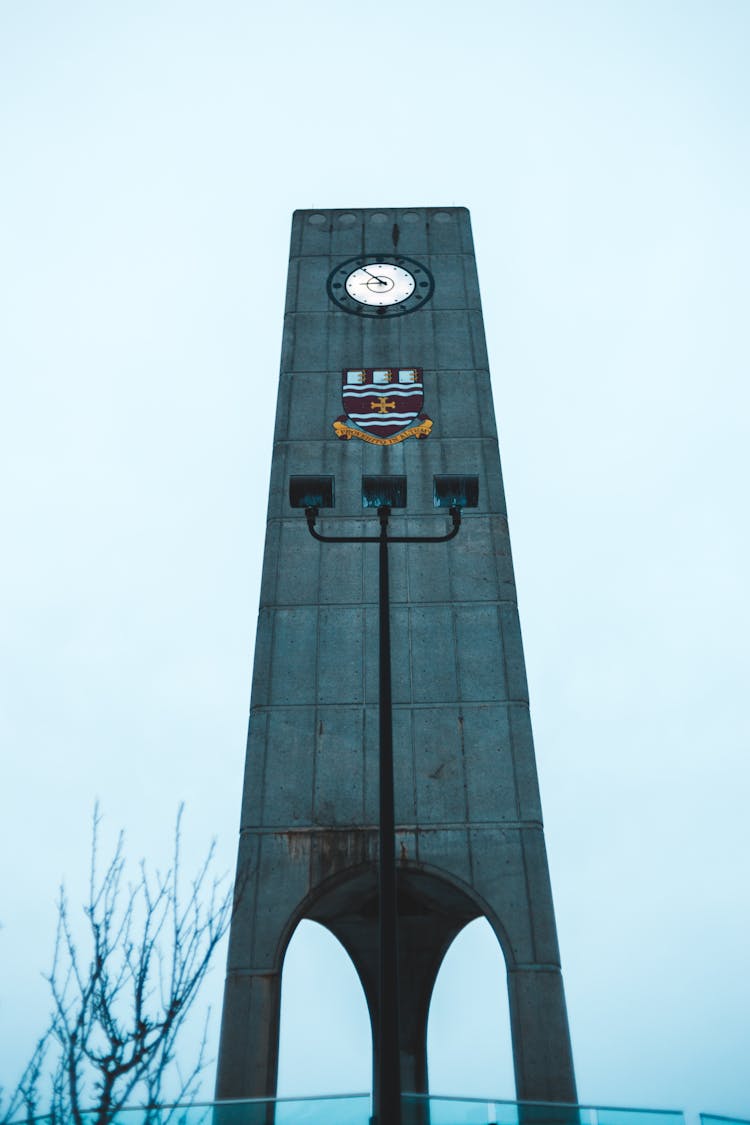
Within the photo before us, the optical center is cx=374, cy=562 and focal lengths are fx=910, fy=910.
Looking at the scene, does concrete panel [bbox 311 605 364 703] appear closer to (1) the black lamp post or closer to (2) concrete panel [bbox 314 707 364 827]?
(2) concrete panel [bbox 314 707 364 827]

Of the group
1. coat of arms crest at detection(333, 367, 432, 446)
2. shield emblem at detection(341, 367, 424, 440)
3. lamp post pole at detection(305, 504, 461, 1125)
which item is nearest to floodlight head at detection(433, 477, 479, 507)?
lamp post pole at detection(305, 504, 461, 1125)

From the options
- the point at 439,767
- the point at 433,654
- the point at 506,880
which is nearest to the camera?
the point at 506,880

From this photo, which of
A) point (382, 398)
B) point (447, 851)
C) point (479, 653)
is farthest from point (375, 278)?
point (447, 851)

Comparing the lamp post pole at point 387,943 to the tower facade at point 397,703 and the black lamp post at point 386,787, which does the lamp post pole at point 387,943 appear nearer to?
the black lamp post at point 386,787

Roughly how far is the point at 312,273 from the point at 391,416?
532 centimetres

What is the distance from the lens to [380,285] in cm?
2039

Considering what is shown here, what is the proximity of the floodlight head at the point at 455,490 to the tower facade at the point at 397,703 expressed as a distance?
3.92m

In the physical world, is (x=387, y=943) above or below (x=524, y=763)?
below

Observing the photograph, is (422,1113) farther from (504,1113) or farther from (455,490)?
(455,490)

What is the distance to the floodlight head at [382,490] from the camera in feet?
32.5

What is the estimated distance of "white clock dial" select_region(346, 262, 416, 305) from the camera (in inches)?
790

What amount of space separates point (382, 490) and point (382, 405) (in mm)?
8161

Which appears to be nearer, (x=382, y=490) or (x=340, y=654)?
(x=382, y=490)

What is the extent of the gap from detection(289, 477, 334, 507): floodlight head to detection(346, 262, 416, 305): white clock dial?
436 inches
